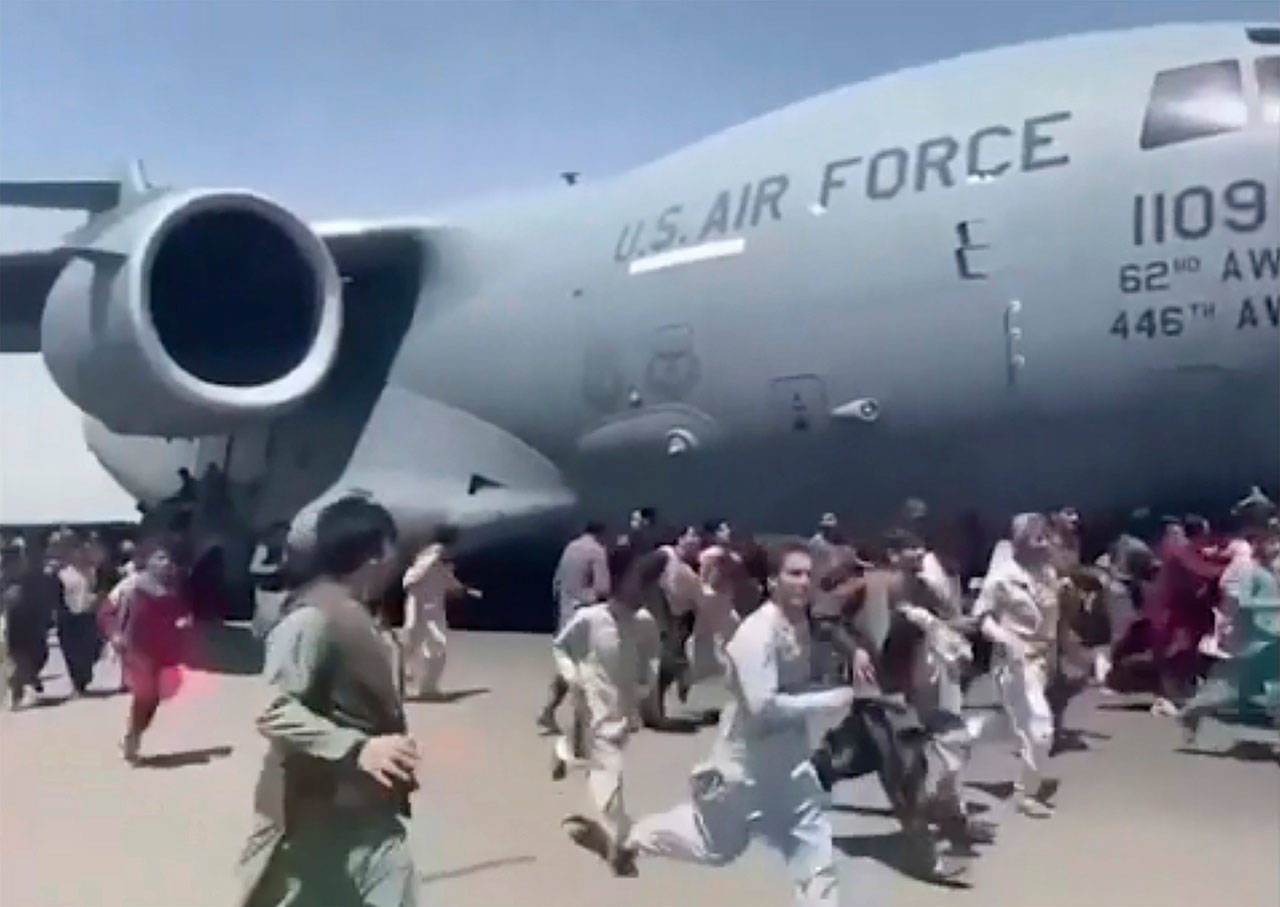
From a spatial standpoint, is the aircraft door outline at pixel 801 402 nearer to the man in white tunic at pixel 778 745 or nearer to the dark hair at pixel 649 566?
the dark hair at pixel 649 566

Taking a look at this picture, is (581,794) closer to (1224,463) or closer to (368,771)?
(368,771)

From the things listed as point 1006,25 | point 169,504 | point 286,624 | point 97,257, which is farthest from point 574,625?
point 169,504

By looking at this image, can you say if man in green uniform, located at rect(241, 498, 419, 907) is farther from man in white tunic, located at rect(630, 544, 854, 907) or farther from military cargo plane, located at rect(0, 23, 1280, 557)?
military cargo plane, located at rect(0, 23, 1280, 557)

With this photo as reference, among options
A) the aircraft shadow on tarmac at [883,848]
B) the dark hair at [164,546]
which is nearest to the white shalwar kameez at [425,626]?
the dark hair at [164,546]

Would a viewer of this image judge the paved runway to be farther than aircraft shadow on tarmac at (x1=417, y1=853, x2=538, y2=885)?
No

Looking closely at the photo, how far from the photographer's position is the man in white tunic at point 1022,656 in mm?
4928

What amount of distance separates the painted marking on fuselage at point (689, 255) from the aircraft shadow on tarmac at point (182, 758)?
2840 millimetres

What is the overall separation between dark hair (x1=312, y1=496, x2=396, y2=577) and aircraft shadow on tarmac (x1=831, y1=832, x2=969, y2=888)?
6.55ft

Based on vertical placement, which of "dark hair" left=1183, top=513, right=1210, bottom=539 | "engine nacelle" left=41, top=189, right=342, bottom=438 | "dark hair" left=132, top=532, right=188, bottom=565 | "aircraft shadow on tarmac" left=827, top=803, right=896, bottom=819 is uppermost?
"engine nacelle" left=41, top=189, right=342, bottom=438

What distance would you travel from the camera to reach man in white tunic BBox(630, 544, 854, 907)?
348 centimetres

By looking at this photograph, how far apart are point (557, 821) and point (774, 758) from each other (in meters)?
1.34

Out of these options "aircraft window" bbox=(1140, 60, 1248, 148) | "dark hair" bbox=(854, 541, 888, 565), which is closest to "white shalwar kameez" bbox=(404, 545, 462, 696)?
"dark hair" bbox=(854, 541, 888, 565)

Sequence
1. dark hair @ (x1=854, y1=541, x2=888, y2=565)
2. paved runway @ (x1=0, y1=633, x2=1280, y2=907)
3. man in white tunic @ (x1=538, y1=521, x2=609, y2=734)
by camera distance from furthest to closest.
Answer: man in white tunic @ (x1=538, y1=521, x2=609, y2=734) < dark hair @ (x1=854, y1=541, x2=888, y2=565) < paved runway @ (x1=0, y1=633, x2=1280, y2=907)

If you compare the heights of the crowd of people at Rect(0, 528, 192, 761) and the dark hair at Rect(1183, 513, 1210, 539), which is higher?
the dark hair at Rect(1183, 513, 1210, 539)
